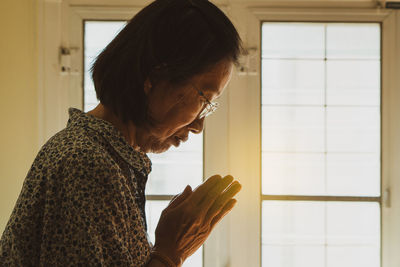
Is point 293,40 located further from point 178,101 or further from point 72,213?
point 72,213

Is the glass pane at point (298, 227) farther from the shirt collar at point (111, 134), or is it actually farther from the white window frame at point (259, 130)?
the shirt collar at point (111, 134)

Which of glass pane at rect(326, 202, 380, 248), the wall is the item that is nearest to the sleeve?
the wall

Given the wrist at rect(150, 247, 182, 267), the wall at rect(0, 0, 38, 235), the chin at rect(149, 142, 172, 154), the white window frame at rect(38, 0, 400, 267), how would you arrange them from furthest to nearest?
1. the white window frame at rect(38, 0, 400, 267)
2. the wall at rect(0, 0, 38, 235)
3. the chin at rect(149, 142, 172, 154)
4. the wrist at rect(150, 247, 182, 267)

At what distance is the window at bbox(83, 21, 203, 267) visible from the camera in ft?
5.91

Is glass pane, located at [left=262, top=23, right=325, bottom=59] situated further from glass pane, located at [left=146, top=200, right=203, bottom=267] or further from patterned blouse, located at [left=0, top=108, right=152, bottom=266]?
A: patterned blouse, located at [left=0, top=108, right=152, bottom=266]

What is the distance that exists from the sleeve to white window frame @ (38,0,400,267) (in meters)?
1.29

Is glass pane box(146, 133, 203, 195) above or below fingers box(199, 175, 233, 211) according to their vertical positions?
below

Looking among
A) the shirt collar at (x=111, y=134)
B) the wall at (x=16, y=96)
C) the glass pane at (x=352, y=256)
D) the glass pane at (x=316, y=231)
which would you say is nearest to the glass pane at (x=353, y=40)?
the glass pane at (x=316, y=231)

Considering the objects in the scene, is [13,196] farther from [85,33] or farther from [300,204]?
[300,204]

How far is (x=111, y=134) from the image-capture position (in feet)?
1.90

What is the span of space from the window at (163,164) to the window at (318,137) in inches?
11.0

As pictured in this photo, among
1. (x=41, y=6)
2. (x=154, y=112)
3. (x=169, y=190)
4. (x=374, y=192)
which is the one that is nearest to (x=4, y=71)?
(x=41, y=6)

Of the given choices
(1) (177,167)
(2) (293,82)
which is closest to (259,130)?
(2) (293,82)

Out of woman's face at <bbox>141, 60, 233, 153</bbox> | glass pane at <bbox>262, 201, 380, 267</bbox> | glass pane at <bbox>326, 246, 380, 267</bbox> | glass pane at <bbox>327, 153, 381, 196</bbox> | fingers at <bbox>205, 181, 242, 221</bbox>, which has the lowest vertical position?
glass pane at <bbox>326, 246, 380, 267</bbox>
